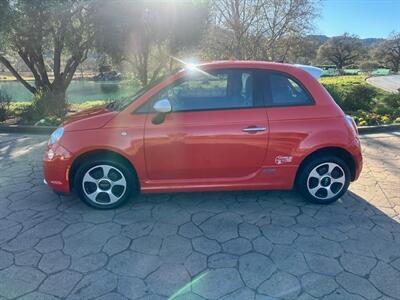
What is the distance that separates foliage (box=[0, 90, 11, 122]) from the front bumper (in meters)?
6.42

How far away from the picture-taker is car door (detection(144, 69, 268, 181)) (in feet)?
11.1

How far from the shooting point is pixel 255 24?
20.3 meters

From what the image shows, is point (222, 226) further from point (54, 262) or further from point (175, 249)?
point (54, 262)

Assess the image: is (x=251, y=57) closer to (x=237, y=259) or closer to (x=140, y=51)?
(x=140, y=51)

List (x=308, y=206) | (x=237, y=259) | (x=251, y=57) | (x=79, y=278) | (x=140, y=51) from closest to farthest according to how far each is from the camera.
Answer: (x=79, y=278) < (x=237, y=259) < (x=308, y=206) < (x=140, y=51) < (x=251, y=57)

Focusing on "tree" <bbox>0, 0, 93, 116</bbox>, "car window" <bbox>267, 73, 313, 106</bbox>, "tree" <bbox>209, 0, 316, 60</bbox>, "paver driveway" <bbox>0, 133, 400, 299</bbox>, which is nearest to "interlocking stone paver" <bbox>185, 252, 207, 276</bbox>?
"paver driveway" <bbox>0, 133, 400, 299</bbox>

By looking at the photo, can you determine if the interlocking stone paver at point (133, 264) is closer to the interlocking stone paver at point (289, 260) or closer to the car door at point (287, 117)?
the interlocking stone paver at point (289, 260)

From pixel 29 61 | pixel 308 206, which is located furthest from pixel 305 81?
pixel 29 61

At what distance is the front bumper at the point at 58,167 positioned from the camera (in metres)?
3.45

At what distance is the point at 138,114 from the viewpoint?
3.39 m

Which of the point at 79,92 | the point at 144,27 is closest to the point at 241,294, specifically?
the point at 144,27

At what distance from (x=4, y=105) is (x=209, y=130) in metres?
8.32

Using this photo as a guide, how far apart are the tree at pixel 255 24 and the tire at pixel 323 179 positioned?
1632cm

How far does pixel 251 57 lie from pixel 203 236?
19.1m
